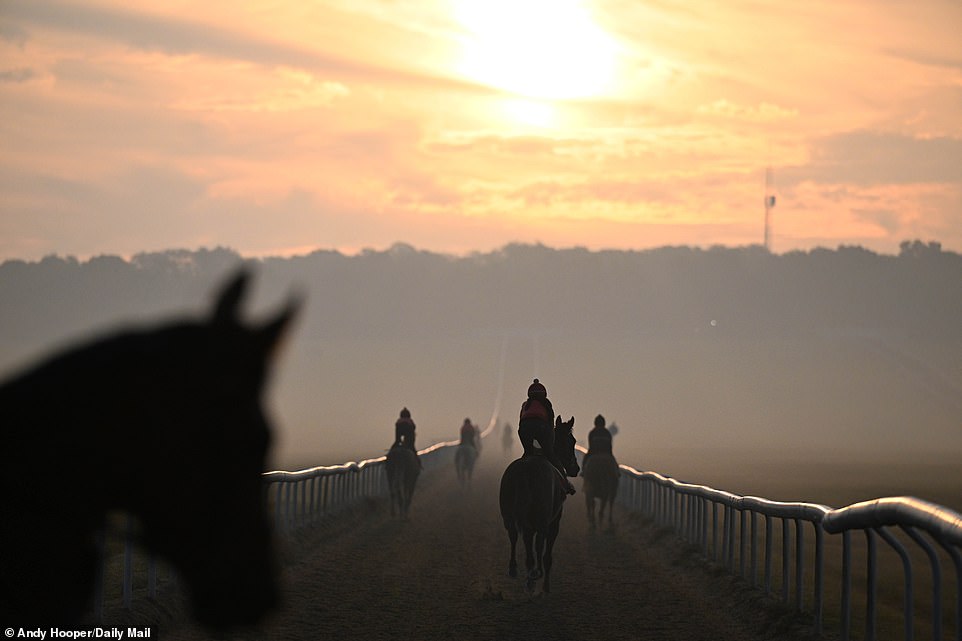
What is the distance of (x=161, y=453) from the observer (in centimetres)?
289

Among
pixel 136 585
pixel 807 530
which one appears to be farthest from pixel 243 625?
pixel 807 530

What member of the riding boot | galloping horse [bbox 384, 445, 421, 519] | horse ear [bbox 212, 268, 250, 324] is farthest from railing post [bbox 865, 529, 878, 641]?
galloping horse [bbox 384, 445, 421, 519]

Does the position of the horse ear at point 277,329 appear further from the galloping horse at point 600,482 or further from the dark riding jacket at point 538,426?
the galloping horse at point 600,482

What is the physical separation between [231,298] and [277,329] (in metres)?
0.13

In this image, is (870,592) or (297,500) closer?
(870,592)

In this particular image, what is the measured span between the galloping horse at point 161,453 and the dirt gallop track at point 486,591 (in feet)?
14.2

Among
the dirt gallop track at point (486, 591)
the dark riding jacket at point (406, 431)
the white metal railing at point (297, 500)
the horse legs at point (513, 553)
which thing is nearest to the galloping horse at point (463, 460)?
the white metal railing at point (297, 500)

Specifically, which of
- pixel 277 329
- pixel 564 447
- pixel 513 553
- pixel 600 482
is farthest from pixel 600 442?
pixel 277 329

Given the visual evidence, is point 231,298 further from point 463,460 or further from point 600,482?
point 463,460

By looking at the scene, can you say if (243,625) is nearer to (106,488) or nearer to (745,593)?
(106,488)

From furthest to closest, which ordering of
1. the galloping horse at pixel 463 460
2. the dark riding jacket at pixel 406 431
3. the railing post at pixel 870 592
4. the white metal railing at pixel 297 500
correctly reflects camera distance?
the galloping horse at pixel 463 460, the dark riding jacket at pixel 406 431, the white metal railing at pixel 297 500, the railing post at pixel 870 592

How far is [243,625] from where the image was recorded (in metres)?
2.80

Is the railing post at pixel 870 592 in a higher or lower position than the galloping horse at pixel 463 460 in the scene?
higher

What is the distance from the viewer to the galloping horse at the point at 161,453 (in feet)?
9.37
